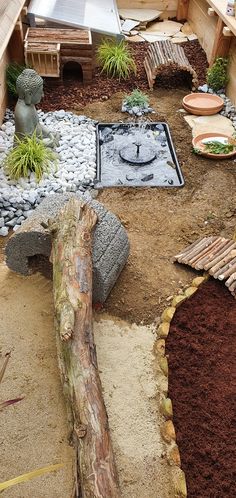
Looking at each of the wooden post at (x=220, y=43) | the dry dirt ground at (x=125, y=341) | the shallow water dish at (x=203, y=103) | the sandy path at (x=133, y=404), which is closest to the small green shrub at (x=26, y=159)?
the dry dirt ground at (x=125, y=341)

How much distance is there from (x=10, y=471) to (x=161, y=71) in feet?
20.8

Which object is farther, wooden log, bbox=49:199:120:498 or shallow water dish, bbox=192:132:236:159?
shallow water dish, bbox=192:132:236:159

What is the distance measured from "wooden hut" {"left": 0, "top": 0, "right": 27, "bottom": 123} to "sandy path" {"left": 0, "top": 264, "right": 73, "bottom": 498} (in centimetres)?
257

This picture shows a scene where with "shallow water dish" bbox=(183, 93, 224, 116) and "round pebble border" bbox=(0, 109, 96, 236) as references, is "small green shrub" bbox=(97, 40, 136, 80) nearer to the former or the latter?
"shallow water dish" bbox=(183, 93, 224, 116)

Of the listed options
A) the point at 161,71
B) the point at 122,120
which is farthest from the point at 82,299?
the point at 161,71

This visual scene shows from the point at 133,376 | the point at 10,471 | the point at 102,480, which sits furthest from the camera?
the point at 133,376

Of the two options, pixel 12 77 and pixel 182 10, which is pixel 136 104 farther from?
pixel 182 10

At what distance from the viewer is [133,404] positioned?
9.91 ft

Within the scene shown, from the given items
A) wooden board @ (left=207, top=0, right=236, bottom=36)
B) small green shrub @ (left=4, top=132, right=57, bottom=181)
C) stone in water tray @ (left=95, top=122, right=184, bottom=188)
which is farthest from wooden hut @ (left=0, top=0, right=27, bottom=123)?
wooden board @ (left=207, top=0, right=236, bottom=36)

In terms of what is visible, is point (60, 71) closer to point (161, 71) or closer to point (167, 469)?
point (161, 71)

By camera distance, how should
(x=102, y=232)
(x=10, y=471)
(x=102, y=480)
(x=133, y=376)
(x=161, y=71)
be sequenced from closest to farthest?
(x=102, y=480), (x=10, y=471), (x=133, y=376), (x=102, y=232), (x=161, y=71)

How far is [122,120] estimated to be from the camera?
6234 millimetres

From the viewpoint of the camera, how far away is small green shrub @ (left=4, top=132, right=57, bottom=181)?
4.80m

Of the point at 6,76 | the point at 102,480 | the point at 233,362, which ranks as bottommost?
the point at 233,362
